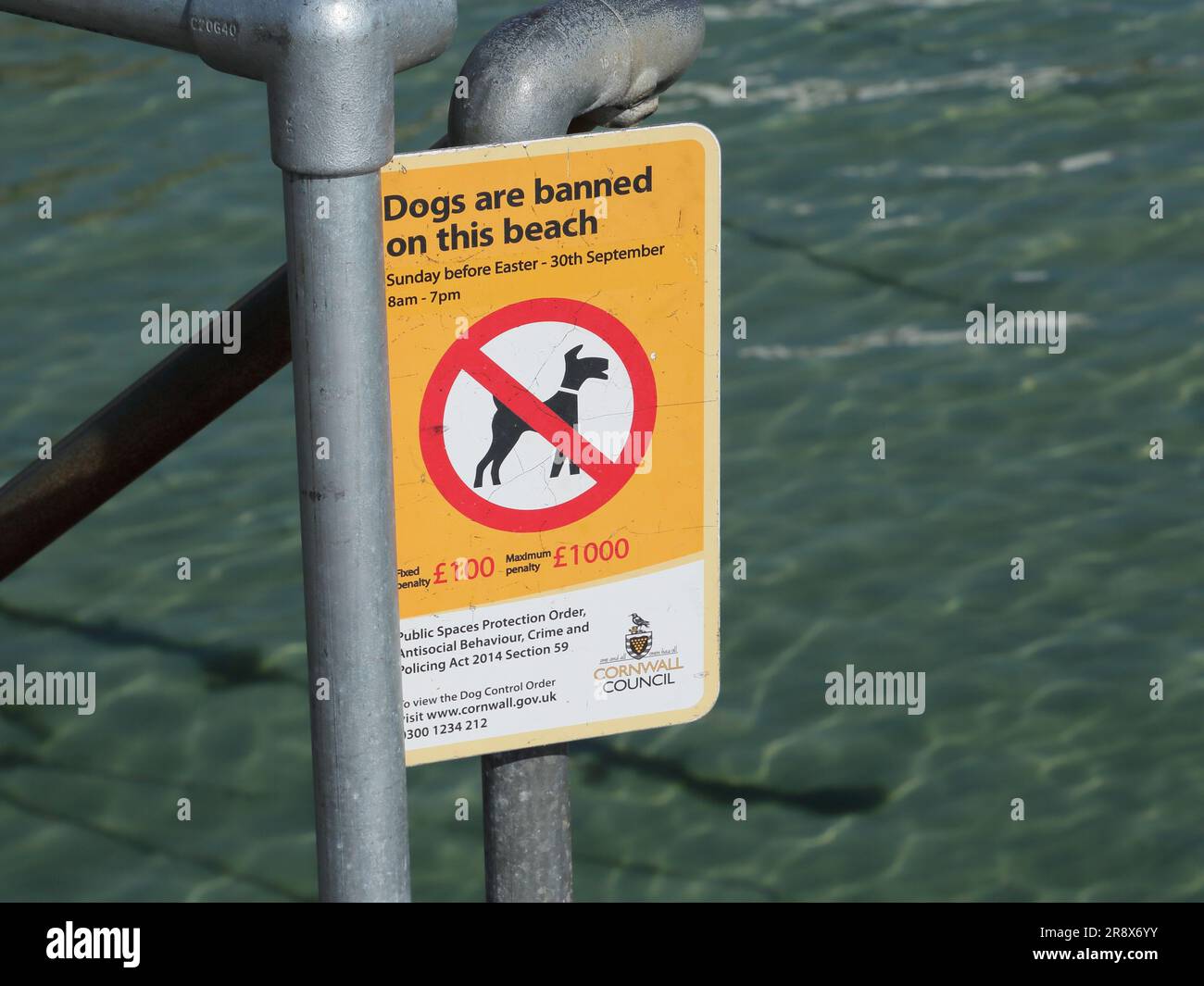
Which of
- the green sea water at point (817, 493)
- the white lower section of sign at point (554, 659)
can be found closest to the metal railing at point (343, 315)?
the white lower section of sign at point (554, 659)

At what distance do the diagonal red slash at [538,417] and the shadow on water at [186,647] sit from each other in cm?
284

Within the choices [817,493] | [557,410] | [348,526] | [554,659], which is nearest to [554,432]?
[557,410]

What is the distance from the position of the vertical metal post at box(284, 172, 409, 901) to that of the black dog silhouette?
1.02ft

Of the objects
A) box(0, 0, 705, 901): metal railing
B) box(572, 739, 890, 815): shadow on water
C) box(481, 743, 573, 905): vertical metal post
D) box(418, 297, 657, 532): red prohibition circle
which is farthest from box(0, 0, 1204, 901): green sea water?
box(0, 0, 705, 901): metal railing

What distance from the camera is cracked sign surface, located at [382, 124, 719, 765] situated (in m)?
1.81

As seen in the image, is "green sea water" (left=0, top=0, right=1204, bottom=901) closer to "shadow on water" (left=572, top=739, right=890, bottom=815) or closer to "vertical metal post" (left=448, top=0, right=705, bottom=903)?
"shadow on water" (left=572, top=739, right=890, bottom=815)

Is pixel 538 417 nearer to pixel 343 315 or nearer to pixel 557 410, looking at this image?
pixel 557 410

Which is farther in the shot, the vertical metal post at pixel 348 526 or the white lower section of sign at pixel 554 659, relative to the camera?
the white lower section of sign at pixel 554 659

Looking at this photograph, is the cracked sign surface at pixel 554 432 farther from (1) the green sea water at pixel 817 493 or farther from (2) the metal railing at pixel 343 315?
(1) the green sea water at pixel 817 493

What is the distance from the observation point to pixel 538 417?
6.20 ft

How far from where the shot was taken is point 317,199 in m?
1.51

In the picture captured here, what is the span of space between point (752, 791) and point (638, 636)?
234 cm

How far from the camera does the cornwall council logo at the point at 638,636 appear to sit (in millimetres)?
2020
